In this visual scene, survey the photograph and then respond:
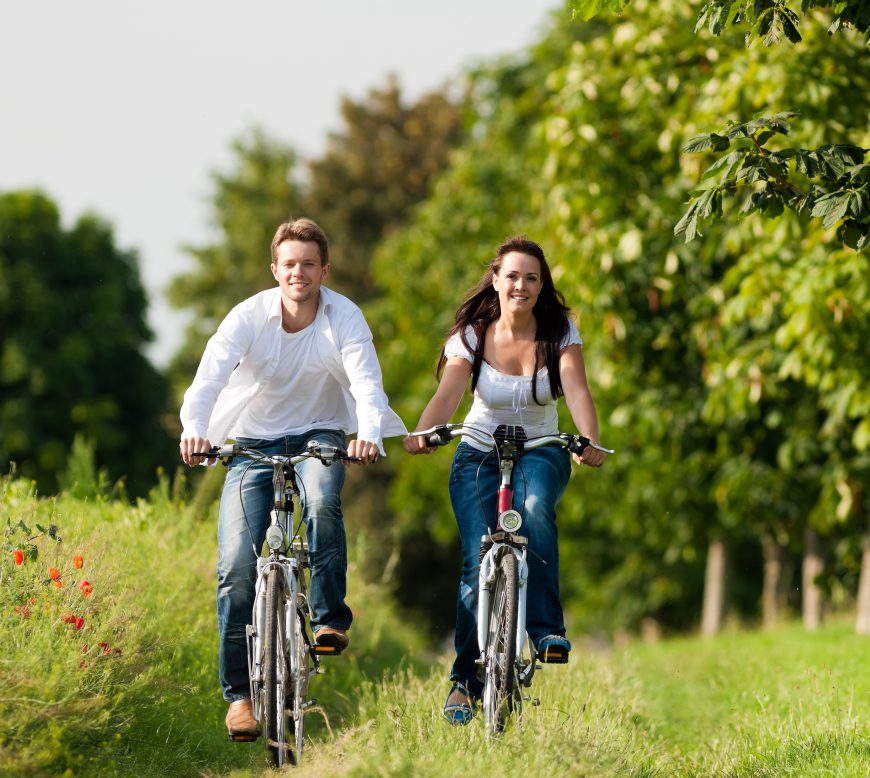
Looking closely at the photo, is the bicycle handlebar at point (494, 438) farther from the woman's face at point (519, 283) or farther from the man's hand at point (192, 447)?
the man's hand at point (192, 447)

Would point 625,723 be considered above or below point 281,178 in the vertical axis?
below

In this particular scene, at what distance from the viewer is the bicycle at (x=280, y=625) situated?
575 centimetres

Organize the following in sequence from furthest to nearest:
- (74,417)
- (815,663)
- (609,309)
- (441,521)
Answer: (74,417)
(441,521)
(609,309)
(815,663)

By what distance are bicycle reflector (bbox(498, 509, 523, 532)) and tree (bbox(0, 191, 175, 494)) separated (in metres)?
24.5

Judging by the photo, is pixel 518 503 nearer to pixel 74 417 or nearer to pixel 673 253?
pixel 673 253

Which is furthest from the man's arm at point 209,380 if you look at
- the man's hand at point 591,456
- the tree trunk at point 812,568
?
the tree trunk at point 812,568

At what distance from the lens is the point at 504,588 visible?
600cm

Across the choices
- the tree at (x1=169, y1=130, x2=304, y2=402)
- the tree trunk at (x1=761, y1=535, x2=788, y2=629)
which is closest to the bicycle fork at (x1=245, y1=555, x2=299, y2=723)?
the tree trunk at (x1=761, y1=535, x2=788, y2=629)

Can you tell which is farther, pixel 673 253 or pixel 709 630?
pixel 709 630

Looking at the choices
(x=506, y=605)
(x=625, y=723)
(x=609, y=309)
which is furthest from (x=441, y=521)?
(x=506, y=605)

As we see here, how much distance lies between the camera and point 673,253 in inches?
493

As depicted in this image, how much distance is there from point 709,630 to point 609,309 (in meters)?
8.71

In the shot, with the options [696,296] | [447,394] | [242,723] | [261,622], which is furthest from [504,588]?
[696,296]

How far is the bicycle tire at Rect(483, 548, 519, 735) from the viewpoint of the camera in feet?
19.3
